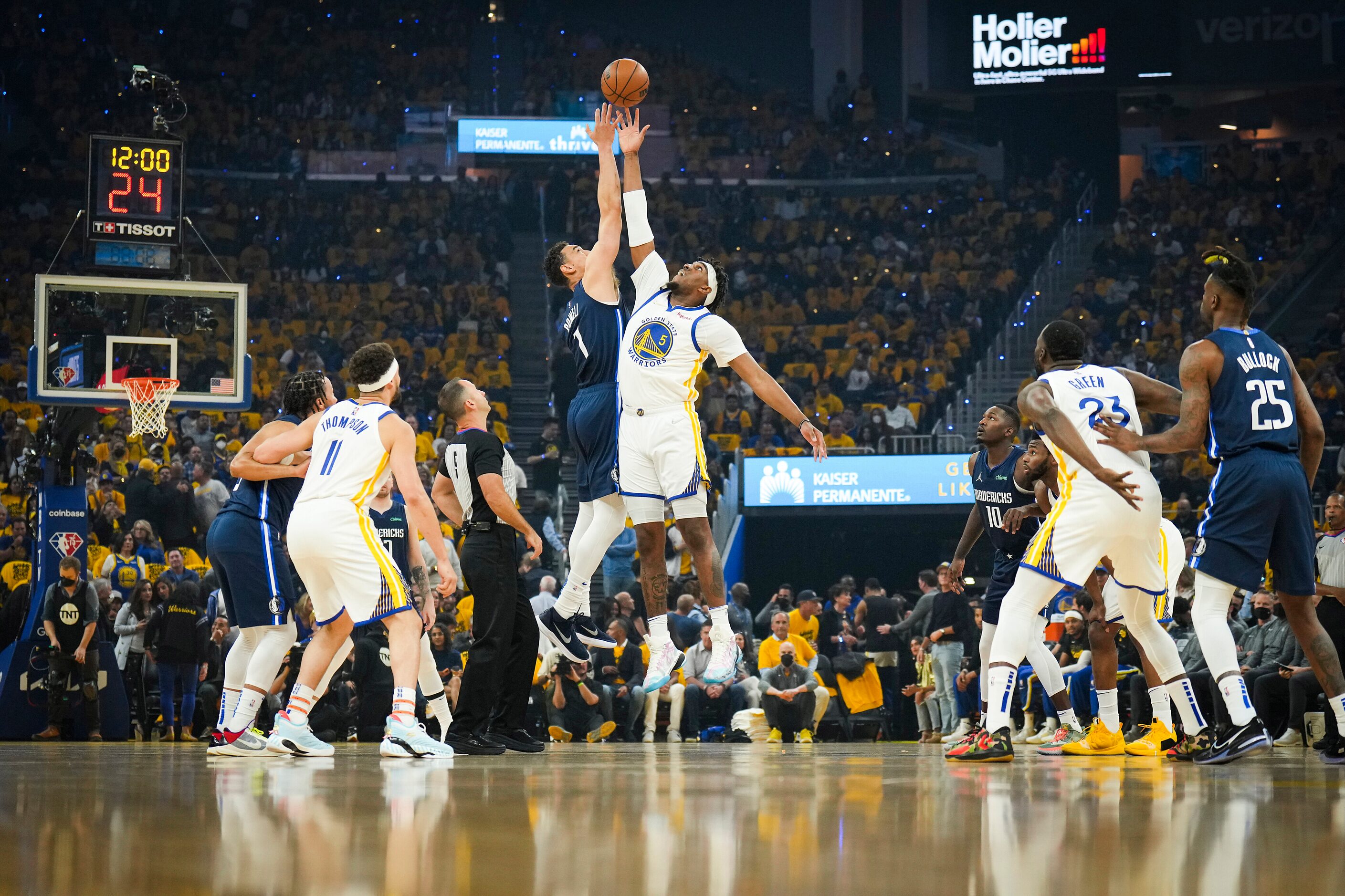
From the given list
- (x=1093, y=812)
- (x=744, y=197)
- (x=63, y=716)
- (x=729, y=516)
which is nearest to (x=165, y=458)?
(x=63, y=716)

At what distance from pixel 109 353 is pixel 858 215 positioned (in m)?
20.5

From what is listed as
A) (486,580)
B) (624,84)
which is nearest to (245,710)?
(486,580)

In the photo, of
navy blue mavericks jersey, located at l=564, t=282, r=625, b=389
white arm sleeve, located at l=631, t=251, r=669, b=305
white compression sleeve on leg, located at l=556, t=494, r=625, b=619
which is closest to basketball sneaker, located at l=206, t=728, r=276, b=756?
white compression sleeve on leg, located at l=556, t=494, r=625, b=619

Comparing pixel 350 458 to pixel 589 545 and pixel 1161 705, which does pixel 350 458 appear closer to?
pixel 589 545

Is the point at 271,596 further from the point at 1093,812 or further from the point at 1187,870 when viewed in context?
the point at 1187,870

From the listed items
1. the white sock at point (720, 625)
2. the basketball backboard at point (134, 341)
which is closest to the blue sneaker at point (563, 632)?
the white sock at point (720, 625)

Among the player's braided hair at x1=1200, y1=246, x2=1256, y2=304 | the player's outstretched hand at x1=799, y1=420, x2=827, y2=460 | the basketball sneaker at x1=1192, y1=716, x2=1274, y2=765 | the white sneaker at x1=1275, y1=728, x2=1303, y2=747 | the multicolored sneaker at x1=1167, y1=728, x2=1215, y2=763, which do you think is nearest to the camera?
the basketball sneaker at x1=1192, y1=716, x2=1274, y2=765

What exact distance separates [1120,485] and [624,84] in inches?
152

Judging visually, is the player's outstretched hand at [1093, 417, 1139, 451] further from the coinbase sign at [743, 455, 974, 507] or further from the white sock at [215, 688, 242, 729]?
the coinbase sign at [743, 455, 974, 507]

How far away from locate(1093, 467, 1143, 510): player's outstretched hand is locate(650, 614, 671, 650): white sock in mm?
2846

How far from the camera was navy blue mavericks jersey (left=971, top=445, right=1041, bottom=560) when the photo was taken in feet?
30.0

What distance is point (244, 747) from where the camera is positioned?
7895 millimetres

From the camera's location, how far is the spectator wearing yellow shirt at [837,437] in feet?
71.6

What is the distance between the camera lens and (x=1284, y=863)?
2.81 metres
